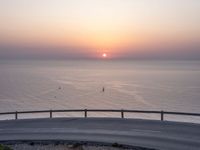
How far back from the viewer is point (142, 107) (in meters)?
69.1

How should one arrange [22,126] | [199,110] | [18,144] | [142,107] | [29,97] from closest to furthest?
1. [18,144]
2. [22,126]
3. [199,110]
4. [142,107]
5. [29,97]

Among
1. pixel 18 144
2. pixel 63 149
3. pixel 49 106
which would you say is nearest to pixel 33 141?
pixel 18 144

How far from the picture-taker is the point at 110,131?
22.3 m

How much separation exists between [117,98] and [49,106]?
19.9m

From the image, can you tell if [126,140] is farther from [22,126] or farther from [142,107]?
[142,107]

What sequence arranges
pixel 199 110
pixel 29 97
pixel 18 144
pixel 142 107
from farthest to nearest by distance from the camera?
pixel 29 97
pixel 142 107
pixel 199 110
pixel 18 144

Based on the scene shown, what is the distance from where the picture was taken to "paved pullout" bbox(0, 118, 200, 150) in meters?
19.4

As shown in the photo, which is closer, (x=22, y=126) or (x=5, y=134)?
(x=5, y=134)

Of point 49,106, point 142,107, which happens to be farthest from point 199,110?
point 49,106

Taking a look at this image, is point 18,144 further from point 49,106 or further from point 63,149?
point 49,106

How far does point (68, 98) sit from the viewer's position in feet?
275

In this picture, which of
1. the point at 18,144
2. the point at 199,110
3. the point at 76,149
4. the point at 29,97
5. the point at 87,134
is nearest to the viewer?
the point at 76,149

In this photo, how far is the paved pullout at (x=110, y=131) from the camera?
19.4 meters

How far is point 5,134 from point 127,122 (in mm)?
8919
